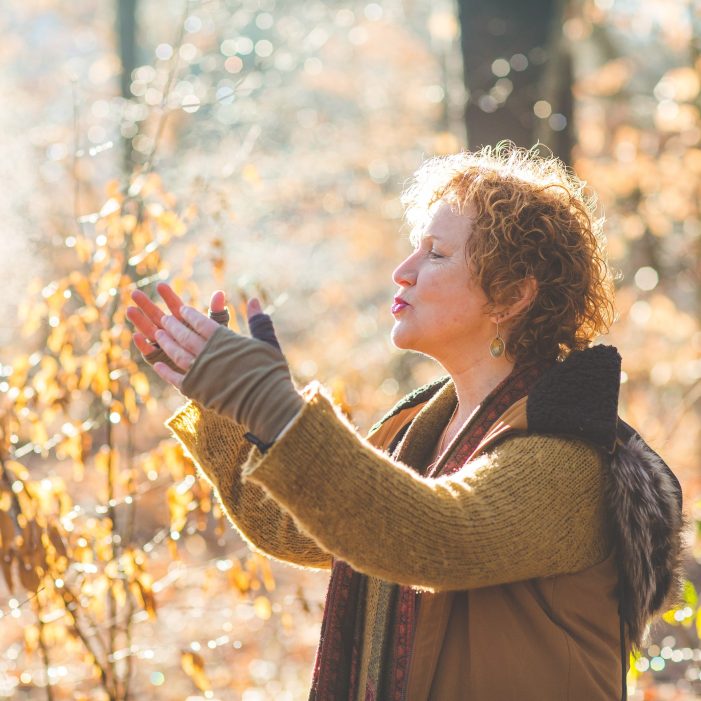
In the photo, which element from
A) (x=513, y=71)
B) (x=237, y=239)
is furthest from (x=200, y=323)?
(x=237, y=239)

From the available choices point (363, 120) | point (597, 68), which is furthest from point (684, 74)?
point (363, 120)

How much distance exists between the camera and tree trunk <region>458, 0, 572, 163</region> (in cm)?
416

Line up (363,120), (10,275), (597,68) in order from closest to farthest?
(10,275), (597,68), (363,120)

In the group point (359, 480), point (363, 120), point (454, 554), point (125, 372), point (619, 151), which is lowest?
point (454, 554)

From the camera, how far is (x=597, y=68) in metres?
9.27

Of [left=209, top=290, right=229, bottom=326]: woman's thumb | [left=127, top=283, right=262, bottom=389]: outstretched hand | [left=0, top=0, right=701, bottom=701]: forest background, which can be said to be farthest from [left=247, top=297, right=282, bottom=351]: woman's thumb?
[left=0, top=0, right=701, bottom=701]: forest background

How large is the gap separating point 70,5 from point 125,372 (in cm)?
972

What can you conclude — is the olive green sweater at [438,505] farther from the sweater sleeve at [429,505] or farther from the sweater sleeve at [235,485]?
the sweater sleeve at [235,485]

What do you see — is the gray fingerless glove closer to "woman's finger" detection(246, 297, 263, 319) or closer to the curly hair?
"woman's finger" detection(246, 297, 263, 319)

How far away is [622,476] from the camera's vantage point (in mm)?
1583

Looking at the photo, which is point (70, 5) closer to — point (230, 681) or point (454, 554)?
point (230, 681)

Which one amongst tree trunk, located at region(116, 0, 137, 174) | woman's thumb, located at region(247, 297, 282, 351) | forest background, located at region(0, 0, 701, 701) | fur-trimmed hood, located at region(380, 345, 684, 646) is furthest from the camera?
tree trunk, located at region(116, 0, 137, 174)

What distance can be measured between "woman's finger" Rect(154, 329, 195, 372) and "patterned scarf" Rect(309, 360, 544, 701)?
0.54m

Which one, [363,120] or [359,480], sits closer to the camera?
[359,480]
